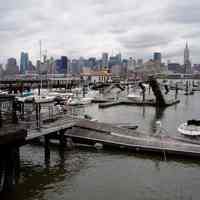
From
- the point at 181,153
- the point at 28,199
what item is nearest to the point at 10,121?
the point at 28,199

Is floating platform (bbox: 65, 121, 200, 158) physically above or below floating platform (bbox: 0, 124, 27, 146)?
below

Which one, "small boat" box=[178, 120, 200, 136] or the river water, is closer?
the river water

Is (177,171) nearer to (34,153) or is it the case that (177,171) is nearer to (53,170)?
(53,170)

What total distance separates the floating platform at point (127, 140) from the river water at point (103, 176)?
2.64 feet

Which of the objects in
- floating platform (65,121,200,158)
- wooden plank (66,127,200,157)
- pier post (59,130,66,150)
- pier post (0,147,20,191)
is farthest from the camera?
pier post (59,130,66,150)

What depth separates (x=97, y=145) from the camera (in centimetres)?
2808

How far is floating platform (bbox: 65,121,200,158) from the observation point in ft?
83.8

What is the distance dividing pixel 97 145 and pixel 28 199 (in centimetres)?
1112

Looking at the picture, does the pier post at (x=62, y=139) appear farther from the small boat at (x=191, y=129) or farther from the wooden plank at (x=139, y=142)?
the small boat at (x=191, y=129)

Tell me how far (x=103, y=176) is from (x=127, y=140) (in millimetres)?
6995

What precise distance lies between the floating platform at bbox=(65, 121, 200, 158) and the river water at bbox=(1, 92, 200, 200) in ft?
2.64

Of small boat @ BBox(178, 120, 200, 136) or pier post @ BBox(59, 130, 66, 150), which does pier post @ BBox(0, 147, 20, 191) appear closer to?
pier post @ BBox(59, 130, 66, 150)

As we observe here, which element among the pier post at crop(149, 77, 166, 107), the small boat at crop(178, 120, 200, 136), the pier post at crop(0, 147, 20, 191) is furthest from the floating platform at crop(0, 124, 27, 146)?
the pier post at crop(149, 77, 166, 107)

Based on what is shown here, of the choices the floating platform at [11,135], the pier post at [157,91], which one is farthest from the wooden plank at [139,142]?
the pier post at [157,91]
